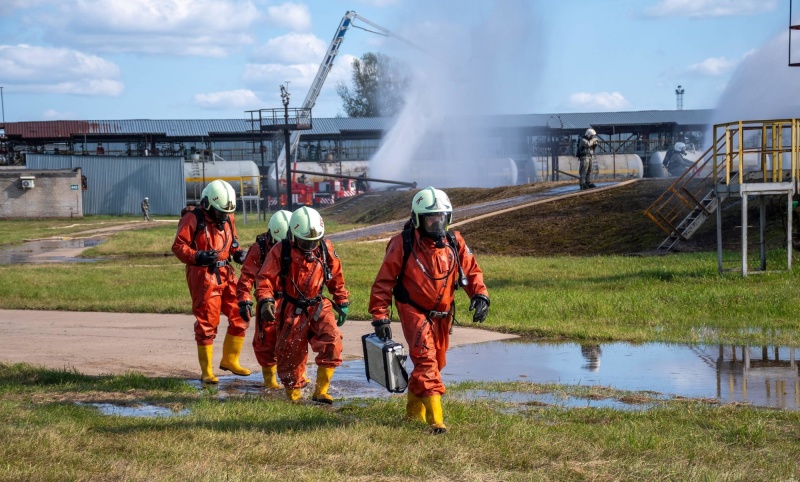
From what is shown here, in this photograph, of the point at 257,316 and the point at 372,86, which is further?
the point at 372,86

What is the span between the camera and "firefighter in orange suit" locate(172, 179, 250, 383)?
33.1ft

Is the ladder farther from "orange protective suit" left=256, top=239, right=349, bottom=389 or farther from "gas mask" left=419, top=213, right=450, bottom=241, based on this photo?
"gas mask" left=419, top=213, right=450, bottom=241

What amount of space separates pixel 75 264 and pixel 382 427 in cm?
2189

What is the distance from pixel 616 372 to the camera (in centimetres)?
1059

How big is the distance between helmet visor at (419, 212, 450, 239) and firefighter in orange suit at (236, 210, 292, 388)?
83.5 inches

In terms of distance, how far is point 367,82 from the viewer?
115750mm

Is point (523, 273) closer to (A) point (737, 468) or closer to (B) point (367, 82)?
(A) point (737, 468)

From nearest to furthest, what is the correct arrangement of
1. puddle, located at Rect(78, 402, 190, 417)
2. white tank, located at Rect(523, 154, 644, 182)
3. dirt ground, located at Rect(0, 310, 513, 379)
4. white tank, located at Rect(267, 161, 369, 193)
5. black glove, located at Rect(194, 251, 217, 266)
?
puddle, located at Rect(78, 402, 190, 417) < black glove, located at Rect(194, 251, 217, 266) < dirt ground, located at Rect(0, 310, 513, 379) < white tank, located at Rect(523, 154, 644, 182) < white tank, located at Rect(267, 161, 369, 193)

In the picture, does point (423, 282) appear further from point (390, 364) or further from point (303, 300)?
point (303, 300)

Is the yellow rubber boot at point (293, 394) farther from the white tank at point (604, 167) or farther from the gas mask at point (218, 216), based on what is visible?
the white tank at point (604, 167)

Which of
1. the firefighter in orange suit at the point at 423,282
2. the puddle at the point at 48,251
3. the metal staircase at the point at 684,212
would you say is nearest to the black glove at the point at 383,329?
the firefighter in orange suit at the point at 423,282

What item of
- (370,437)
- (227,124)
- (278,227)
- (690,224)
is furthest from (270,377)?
(227,124)

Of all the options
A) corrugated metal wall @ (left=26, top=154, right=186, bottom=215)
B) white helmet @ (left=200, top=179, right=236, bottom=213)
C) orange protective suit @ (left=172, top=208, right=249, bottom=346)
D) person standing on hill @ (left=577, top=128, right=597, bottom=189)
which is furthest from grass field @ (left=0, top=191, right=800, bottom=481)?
corrugated metal wall @ (left=26, top=154, right=186, bottom=215)

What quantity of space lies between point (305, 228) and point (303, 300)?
0.62 metres
